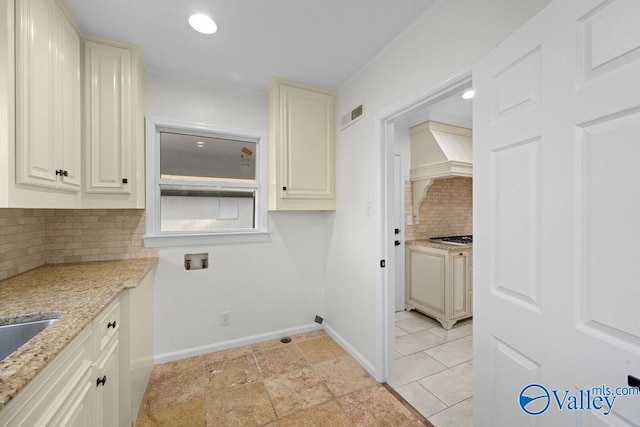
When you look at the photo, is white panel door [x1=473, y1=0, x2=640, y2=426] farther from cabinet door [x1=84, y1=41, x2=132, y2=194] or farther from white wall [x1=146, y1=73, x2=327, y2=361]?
cabinet door [x1=84, y1=41, x2=132, y2=194]

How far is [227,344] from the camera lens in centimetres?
244

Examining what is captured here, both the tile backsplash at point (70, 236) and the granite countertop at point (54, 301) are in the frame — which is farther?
the tile backsplash at point (70, 236)

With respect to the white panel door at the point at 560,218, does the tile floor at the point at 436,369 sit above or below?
below

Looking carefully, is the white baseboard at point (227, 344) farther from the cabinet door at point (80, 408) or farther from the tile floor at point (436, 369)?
the cabinet door at point (80, 408)

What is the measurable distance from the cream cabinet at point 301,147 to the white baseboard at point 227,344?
1.29m

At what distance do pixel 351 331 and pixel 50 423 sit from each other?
1983mm

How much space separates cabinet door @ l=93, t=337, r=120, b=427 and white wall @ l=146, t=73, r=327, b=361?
951mm

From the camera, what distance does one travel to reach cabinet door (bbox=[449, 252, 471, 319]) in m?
2.90

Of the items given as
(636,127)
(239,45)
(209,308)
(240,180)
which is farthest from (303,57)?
(209,308)

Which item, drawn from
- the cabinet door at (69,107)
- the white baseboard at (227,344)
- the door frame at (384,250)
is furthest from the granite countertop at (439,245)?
the cabinet door at (69,107)

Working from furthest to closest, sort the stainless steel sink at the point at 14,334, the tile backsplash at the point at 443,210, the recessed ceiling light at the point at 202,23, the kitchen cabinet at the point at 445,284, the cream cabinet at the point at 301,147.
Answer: the tile backsplash at the point at 443,210 < the kitchen cabinet at the point at 445,284 < the cream cabinet at the point at 301,147 < the recessed ceiling light at the point at 202,23 < the stainless steel sink at the point at 14,334

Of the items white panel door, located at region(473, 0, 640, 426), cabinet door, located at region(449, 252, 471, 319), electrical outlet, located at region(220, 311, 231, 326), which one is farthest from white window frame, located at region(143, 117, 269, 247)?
cabinet door, located at region(449, 252, 471, 319)

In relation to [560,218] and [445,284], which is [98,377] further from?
[445,284]

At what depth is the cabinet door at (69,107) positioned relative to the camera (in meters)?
1.45
